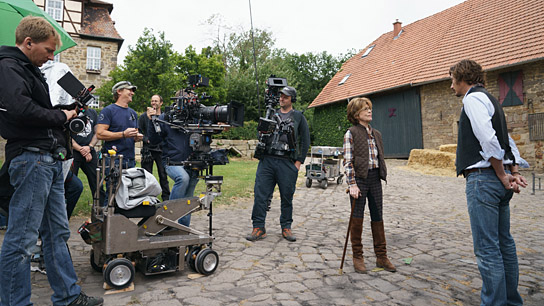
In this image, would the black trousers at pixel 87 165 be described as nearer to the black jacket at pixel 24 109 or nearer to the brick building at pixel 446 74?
the black jacket at pixel 24 109

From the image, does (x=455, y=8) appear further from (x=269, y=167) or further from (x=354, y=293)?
(x=354, y=293)

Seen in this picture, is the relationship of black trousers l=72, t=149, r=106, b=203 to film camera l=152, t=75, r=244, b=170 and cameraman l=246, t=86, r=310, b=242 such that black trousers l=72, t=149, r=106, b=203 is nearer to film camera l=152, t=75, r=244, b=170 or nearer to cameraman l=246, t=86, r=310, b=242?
Result: film camera l=152, t=75, r=244, b=170

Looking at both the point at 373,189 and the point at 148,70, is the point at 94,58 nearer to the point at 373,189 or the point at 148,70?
the point at 148,70

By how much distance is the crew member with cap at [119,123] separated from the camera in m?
4.45

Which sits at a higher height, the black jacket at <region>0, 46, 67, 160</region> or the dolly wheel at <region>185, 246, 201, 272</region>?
the black jacket at <region>0, 46, 67, 160</region>

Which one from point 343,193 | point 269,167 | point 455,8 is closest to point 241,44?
point 455,8

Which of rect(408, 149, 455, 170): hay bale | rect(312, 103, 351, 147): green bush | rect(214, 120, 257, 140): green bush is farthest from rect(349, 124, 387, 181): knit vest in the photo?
rect(312, 103, 351, 147): green bush

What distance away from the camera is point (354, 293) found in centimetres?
329

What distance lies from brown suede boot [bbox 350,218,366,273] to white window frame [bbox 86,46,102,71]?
2646 cm

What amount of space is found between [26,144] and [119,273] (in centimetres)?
138

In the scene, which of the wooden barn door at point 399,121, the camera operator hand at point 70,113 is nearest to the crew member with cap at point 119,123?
the camera operator hand at point 70,113

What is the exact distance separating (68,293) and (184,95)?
242 centimetres

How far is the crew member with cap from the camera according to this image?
4.45m

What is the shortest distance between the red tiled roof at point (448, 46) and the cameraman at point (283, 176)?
42.9 ft
